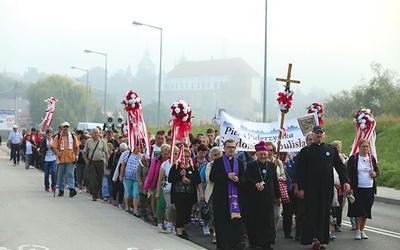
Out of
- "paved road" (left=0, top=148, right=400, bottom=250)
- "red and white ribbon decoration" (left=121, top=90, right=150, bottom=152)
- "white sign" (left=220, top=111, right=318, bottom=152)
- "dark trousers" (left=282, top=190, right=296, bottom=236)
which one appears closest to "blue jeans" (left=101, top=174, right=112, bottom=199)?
"paved road" (left=0, top=148, right=400, bottom=250)

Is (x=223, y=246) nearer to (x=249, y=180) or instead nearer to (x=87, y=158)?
(x=249, y=180)

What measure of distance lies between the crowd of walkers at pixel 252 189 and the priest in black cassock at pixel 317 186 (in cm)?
1

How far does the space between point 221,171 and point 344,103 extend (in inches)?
2119

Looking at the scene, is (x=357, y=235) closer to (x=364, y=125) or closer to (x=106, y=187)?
(x=364, y=125)

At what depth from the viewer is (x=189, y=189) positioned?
40.3 feet

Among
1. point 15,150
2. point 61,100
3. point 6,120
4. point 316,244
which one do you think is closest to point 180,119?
point 316,244

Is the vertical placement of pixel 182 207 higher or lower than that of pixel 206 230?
higher

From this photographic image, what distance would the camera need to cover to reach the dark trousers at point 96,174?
18.0 meters

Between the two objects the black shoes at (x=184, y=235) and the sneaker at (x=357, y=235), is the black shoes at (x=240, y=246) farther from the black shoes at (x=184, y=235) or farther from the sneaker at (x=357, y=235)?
the sneaker at (x=357, y=235)

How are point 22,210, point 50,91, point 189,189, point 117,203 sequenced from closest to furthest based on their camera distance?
point 189,189 < point 22,210 < point 117,203 < point 50,91

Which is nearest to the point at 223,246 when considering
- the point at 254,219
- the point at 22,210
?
the point at 254,219

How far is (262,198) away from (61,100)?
105 meters

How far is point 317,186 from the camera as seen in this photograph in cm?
1138

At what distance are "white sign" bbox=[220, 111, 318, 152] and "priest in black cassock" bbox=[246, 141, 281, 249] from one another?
139cm
